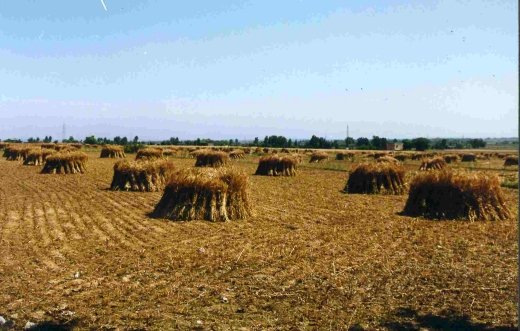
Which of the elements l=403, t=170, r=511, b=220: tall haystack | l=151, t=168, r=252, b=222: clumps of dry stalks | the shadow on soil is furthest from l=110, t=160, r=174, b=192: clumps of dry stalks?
the shadow on soil

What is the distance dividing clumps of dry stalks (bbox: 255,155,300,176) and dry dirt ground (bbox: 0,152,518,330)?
17.3 meters

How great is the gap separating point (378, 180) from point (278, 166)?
11.5 metres

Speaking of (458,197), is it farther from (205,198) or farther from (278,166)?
(278,166)

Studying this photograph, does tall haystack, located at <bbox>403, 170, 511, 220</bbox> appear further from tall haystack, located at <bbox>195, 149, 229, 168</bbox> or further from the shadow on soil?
tall haystack, located at <bbox>195, 149, 229, 168</bbox>

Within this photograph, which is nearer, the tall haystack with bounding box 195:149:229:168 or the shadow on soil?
the shadow on soil

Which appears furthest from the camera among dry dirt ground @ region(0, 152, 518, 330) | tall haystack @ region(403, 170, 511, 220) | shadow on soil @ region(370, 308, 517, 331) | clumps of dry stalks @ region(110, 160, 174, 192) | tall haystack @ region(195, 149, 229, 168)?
tall haystack @ region(195, 149, 229, 168)

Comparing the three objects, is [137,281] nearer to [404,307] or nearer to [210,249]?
[210,249]

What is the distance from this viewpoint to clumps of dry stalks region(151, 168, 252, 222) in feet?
45.6

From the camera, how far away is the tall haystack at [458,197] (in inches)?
571

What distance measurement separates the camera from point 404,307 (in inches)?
264

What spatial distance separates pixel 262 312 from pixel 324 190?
54.6ft

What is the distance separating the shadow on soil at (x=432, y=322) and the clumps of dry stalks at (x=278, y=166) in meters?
25.9

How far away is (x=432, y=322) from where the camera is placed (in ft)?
20.3

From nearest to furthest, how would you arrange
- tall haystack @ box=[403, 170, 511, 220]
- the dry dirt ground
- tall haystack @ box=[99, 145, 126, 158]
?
the dry dirt ground, tall haystack @ box=[403, 170, 511, 220], tall haystack @ box=[99, 145, 126, 158]
